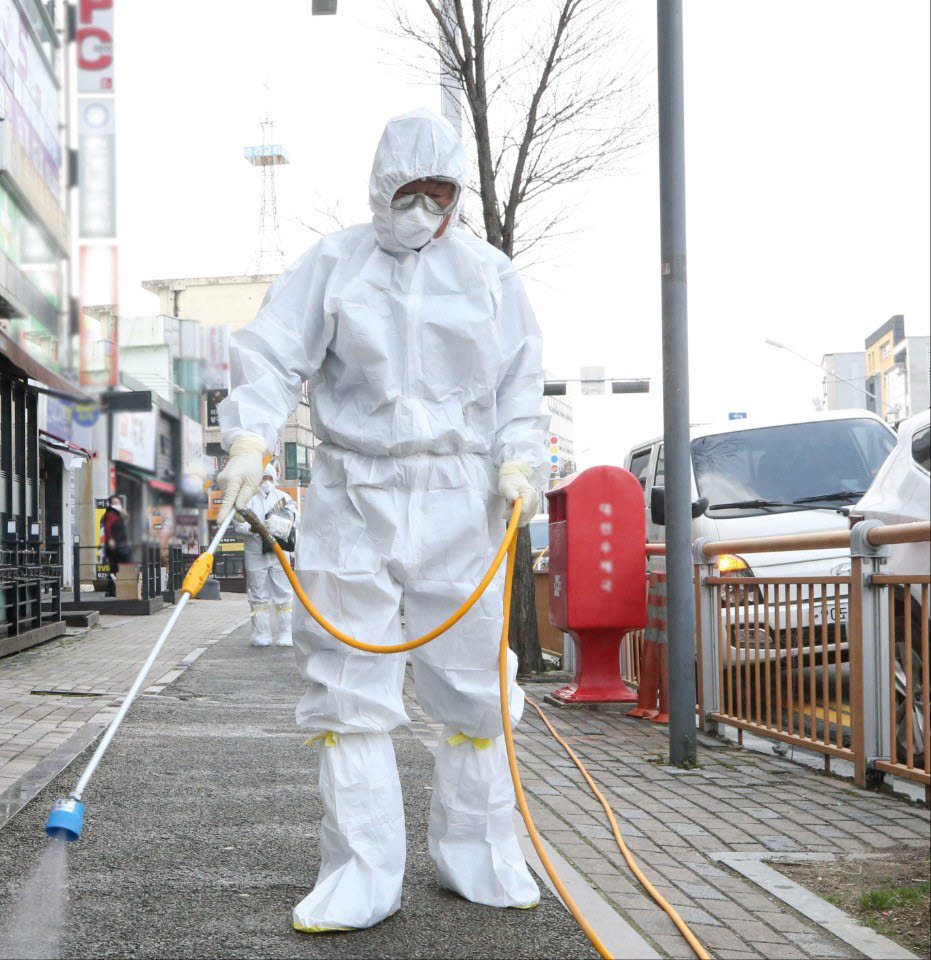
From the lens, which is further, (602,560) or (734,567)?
(602,560)

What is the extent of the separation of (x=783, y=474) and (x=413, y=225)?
5.90 meters

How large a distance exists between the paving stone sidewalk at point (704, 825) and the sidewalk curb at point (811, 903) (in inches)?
1.2

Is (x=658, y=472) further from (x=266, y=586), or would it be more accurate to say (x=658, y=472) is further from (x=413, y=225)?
(x=413, y=225)

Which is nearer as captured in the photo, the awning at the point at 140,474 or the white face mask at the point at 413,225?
the white face mask at the point at 413,225

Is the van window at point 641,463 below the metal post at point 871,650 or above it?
above

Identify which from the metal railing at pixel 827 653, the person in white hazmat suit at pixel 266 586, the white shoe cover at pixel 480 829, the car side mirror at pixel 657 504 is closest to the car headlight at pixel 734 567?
the metal railing at pixel 827 653

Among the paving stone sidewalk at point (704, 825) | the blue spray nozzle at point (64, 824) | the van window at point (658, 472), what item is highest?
the van window at point (658, 472)

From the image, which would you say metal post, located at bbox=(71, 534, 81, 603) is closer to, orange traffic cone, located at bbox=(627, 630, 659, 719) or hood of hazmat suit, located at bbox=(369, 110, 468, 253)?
orange traffic cone, located at bbox=(627, 630, 659, 719)

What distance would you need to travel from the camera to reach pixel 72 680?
9.12 metres

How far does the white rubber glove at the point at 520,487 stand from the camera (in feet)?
11.1

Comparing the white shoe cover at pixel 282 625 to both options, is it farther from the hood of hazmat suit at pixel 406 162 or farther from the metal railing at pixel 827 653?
the hood of hazmat suit at pixel 406 162

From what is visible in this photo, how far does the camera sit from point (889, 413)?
94500 millimetres

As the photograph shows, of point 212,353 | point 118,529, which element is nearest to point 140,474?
point 212,353

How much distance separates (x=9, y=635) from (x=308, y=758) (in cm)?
644
